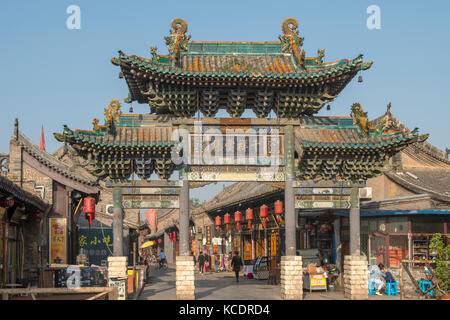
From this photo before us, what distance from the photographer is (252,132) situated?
19.8m

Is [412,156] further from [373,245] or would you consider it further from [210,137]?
[210,137]

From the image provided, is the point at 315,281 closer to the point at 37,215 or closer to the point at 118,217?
the point at 118,217

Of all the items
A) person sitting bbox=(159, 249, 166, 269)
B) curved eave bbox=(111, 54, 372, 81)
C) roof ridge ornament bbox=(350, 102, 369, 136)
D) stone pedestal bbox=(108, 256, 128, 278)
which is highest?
curved eave bbox=(111, 54, 372, 81)

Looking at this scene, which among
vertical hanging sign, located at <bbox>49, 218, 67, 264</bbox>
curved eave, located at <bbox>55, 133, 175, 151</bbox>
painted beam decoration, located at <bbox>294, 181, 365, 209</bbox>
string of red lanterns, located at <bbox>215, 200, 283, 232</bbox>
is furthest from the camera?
vertical hanging sign, located at <bbox>49, 218, 67, 264</bbox>

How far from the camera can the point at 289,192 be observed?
64.5 ft

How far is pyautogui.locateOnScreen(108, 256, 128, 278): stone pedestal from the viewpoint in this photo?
1886 centimetres

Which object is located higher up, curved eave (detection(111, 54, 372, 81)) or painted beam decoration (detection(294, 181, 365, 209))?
curved eave (detection(111, 54, 372, 81))

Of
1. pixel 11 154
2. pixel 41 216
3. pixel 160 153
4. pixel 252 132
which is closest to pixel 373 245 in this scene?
pixel 252 132

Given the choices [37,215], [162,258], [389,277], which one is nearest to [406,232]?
[389,277]

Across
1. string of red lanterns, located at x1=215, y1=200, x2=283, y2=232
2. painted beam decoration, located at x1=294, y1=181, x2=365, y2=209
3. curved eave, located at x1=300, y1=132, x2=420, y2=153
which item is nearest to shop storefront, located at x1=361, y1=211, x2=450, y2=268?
string of red lanterns, located at x1=215, y1=200, x2=283, y2=232

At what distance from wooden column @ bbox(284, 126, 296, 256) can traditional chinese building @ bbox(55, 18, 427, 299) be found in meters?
0.03

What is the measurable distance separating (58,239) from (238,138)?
479 inches

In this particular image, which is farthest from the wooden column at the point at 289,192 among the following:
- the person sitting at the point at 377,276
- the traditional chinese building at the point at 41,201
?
the traditional chinese building at the point at 41,201

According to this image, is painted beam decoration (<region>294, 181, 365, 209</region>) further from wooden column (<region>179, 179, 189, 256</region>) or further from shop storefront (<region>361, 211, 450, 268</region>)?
shop storefront (<region>361, 211, 450, 268</region>)
